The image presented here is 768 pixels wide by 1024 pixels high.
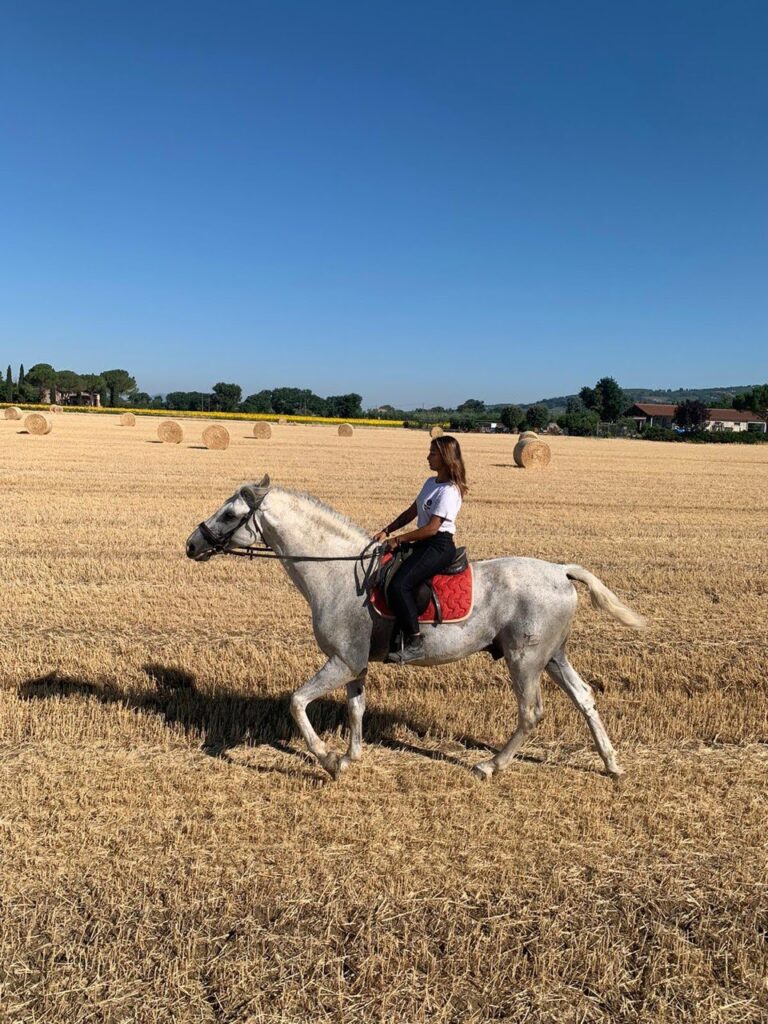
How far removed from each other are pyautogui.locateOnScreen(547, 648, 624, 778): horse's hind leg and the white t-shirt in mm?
1580

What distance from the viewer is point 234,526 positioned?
6293 millimetres

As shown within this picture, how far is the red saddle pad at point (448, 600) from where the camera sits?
19.9ft

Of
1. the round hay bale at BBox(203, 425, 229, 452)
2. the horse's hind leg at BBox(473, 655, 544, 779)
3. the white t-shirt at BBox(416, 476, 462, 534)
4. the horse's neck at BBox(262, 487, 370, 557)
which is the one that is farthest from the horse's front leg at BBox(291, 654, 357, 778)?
the round hay bale at BBox(203, 425, 229, 452)

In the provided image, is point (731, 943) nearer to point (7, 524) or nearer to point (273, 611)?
point (273, 611)

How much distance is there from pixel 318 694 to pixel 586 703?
2.31 meters

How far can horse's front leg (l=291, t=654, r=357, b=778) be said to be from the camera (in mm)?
5997

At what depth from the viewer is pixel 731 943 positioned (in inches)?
167

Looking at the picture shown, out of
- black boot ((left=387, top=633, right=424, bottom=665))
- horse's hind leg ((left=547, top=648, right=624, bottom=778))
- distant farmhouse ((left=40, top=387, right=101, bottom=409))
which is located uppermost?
distant farmhouse ((left=40, top=387, right=101, bottom=409))

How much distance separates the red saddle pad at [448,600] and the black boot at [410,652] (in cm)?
18

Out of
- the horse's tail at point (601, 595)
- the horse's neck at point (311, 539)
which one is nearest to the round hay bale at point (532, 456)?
the horse's tail at point (601, 595)

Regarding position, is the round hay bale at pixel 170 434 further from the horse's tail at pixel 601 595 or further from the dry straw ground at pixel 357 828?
the horse's tail at pixel 601 595

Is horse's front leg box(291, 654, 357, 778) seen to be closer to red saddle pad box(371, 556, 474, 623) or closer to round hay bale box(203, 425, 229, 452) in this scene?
red saddle pad box(371, 556, 474, 623)

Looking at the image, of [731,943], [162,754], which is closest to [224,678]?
[162,754]

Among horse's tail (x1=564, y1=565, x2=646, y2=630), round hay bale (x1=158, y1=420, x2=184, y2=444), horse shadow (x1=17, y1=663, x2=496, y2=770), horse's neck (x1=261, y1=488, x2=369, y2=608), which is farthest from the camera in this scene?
round hay bale (x1=158, y1=420, x2=184, y2=444)
